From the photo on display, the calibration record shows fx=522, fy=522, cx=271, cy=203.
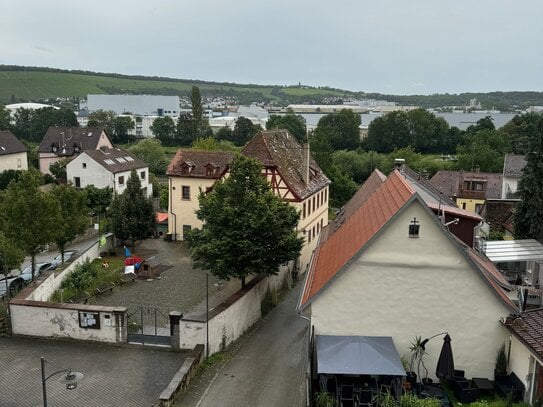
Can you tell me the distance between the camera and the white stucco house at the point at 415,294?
55.0 ft

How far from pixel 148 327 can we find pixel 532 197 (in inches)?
1021

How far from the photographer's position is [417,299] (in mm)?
17250

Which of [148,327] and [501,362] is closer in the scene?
[501,362]

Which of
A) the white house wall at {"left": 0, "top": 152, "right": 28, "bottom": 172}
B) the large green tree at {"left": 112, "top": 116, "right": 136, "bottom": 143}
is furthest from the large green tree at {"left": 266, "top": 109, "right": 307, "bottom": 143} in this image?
the white house wall at {"left": 0, "top": 152, "right": 28, "bottom": 172}

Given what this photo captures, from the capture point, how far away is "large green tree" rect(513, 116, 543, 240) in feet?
112

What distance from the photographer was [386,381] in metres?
15.9

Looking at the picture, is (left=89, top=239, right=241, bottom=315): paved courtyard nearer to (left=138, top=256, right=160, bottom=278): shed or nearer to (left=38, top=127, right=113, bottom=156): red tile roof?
(left=138, top=256, right=160, bottom=278): shed

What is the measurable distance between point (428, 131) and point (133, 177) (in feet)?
283

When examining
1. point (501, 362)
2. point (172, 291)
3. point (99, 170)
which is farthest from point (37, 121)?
point (501, 362)

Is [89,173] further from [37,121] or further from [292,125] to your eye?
[37,121]

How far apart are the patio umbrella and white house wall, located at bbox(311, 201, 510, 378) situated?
1.18 metres

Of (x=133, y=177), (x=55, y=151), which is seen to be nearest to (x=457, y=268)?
(x=133, y=177)

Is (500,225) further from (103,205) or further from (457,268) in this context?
(103,205)

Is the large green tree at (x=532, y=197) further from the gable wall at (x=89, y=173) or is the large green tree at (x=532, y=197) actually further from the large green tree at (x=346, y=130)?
the large green tree at (x=346, y=130)
